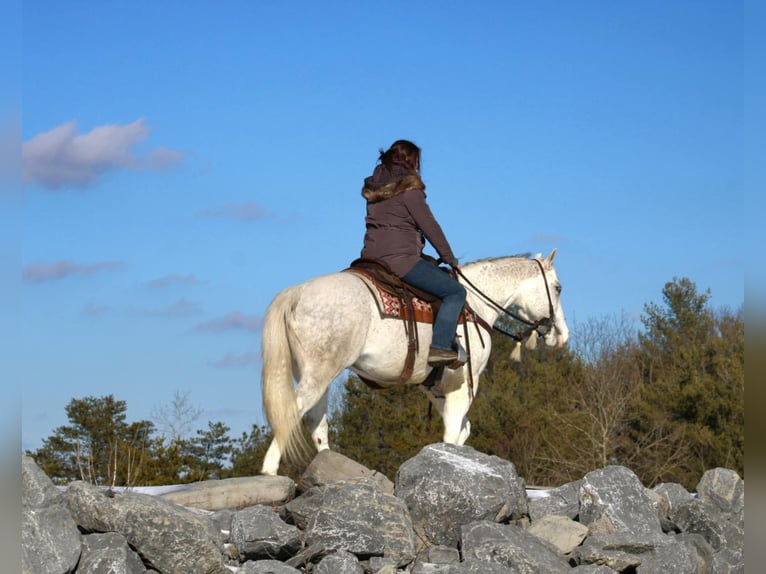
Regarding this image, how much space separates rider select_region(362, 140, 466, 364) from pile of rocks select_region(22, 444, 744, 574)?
1.51 meters

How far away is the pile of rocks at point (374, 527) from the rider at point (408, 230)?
1.51 m

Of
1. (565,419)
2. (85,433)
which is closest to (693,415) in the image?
(565,419)

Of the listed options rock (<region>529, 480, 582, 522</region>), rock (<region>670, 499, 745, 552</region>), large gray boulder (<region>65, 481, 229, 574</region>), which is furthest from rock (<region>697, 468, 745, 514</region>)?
large gray boulder (<region>65, 481, 229, 574</region>)

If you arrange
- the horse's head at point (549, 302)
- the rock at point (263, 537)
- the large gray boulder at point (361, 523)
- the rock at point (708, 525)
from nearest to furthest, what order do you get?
the large gray boulder at point (361, 523), the rock at point (263, 537), the rock at point (708, 525), the horse's head at point (549, 302)

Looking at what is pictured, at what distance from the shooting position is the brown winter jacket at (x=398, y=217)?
972cm

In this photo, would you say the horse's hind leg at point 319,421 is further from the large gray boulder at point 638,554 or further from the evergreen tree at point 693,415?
the evergreen tree at point 693,415

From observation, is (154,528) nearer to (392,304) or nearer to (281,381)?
(281,381)

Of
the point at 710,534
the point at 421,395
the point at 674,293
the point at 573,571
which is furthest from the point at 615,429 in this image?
the point at 573,571

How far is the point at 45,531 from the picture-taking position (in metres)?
6.97

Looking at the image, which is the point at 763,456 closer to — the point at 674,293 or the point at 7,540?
the point at 7,540

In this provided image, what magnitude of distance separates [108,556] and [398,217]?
4423 mm

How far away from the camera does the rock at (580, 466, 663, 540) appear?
346 inches

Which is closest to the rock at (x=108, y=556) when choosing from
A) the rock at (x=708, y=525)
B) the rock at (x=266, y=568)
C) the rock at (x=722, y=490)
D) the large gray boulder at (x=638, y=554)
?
the rock at (x=266, y=568)

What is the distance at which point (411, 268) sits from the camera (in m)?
9.73
